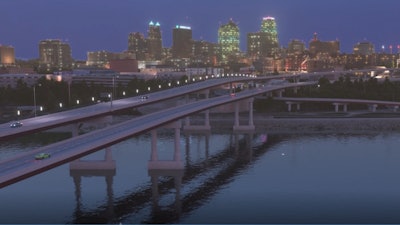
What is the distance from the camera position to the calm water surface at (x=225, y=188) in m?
44.9

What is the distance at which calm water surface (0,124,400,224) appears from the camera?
44.9 metres

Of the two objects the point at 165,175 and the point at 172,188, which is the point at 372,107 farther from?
the point at 172,188

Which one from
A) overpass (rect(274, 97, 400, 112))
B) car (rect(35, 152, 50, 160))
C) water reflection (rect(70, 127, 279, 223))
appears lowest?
water reflection (rect(70, 127, 279, 223))

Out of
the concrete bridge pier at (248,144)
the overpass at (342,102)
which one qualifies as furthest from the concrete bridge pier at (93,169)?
the overpass at (342,102)

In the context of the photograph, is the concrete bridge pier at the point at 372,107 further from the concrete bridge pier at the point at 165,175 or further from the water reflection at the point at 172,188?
the concrete bridge pier at the point at 165,175

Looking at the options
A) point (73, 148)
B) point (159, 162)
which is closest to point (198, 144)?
point (159, 162)

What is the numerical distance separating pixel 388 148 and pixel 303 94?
2605 inches

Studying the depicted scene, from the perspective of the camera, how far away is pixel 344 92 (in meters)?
140

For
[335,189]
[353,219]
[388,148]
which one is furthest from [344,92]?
[353,219]

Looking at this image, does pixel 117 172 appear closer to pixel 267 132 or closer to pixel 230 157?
pixel 230 157

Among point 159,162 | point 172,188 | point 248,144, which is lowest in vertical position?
point 172,188

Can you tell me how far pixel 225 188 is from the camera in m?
54.4

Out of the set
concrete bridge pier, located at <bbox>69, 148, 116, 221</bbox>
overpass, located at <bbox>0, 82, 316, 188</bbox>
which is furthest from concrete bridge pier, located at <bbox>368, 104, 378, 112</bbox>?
concrete bridge pier, located at <bbox>69, 148, 116, 221</bbox>

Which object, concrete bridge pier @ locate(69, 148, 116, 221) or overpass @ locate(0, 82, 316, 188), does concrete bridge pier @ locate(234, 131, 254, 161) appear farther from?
concrete bridge pier @ locate(69, 148, 116, 221)
